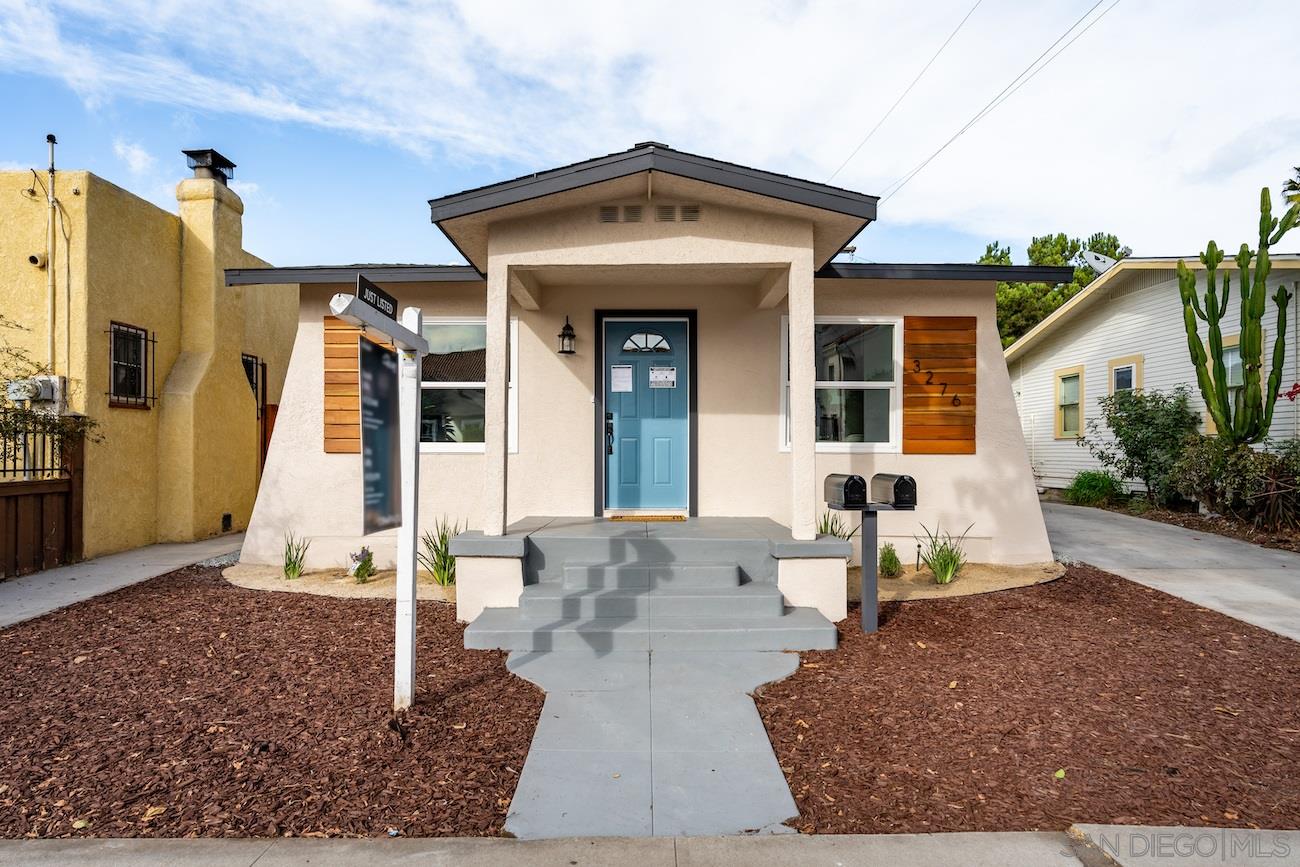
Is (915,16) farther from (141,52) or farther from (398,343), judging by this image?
(141,52)

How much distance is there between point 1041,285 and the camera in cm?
2206

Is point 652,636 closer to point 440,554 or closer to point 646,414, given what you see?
point 440,554

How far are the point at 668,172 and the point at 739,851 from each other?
13.8ft

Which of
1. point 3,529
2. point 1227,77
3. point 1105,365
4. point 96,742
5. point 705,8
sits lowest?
point 96,742

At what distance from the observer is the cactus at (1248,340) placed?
905 cm

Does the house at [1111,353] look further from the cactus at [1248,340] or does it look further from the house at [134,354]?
the house at [134,354]

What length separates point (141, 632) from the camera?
193 inches

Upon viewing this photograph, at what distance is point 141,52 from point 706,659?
10176 mm

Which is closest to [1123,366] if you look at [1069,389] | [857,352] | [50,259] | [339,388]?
[1069,389]

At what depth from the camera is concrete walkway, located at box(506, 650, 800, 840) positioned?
262 centimetres

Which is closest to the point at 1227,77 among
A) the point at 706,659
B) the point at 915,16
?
the point at 915,16

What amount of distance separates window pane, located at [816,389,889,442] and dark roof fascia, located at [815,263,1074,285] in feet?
3.95

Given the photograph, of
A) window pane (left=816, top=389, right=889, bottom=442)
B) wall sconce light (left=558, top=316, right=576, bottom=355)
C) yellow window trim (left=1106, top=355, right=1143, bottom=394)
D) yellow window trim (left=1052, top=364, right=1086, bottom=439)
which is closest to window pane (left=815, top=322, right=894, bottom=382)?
window pane (left=816, top=389, right=889, bottom=442)

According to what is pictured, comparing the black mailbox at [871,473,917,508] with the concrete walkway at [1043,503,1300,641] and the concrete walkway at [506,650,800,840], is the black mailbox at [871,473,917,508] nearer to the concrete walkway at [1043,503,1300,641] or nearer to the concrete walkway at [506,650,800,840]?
the concrete walkway at [506,650,800,840]
